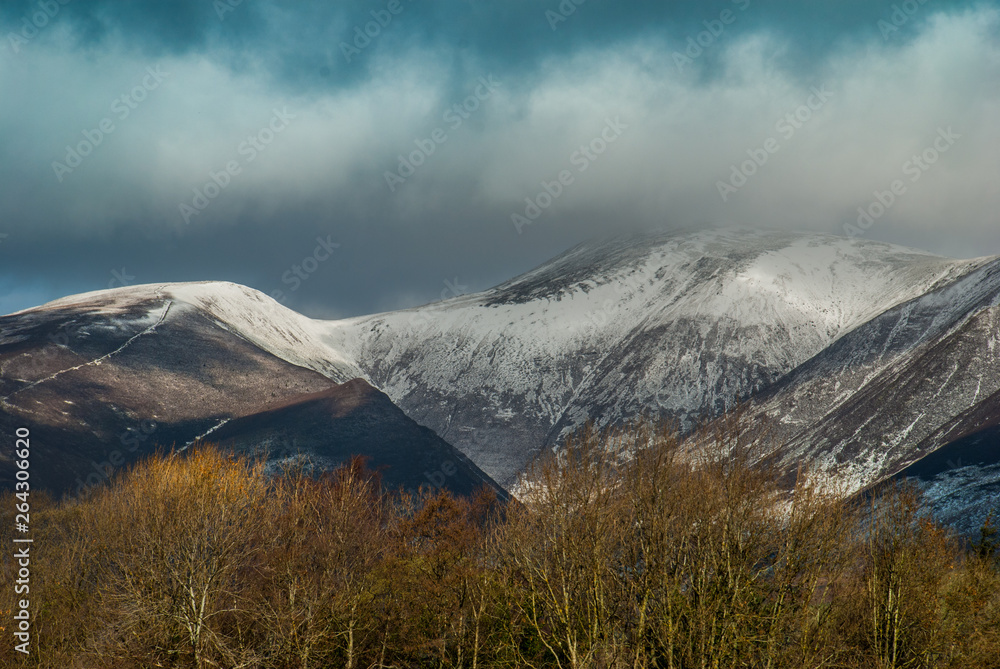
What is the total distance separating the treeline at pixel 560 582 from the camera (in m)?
25.6

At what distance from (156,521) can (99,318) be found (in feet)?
523

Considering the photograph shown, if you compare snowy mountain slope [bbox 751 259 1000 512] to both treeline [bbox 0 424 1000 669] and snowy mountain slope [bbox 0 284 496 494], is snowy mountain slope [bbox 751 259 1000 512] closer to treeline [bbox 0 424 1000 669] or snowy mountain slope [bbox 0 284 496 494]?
snowy mountain slope [bbox 0 284 496 494]

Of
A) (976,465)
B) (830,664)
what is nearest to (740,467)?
(830,664)

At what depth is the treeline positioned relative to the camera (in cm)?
2562

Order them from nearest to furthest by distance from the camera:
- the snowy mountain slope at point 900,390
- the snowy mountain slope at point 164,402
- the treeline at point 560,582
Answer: the treeline at point 560,582 → the snowy mountain slope at point 900,390 → the snowy mountain slope at point 164,402

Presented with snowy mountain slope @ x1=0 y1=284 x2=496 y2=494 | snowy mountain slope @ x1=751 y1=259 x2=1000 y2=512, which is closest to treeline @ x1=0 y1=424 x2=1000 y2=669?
snowy mountain slope @ x1=0 y1=284 x2=496 y2=494

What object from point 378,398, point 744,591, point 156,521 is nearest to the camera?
point 744,591

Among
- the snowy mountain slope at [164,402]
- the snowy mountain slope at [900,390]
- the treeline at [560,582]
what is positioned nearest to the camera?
the treeline at [560,582]

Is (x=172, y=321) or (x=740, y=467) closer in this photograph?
(x=740, y=467)

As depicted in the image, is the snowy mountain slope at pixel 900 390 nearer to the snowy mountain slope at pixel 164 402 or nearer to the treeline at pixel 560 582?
the snowy mountain slope at pixel 164 402

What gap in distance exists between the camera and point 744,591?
2522 centimetres

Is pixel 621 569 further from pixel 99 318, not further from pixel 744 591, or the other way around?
pixel 99 318

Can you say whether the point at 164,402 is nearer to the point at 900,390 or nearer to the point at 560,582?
the point at 900,390

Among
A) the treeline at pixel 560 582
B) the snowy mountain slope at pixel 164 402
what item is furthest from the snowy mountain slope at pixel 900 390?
the treeline at pixel 560 582
